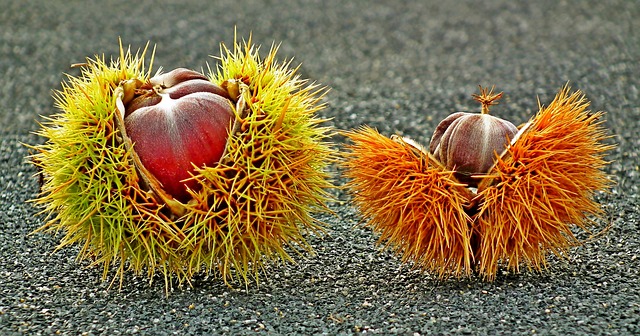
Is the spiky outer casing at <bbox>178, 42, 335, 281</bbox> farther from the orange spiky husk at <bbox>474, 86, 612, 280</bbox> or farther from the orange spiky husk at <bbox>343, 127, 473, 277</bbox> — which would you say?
the orange spiky husk at <bbox>474, 86, 612, 280</bbox>

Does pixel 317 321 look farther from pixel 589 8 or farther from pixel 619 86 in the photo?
pixel 589 8

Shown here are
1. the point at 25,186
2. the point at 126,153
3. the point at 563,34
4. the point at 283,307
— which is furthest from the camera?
the point at 563,34

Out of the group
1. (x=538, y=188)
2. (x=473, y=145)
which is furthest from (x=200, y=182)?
(x=538, y=188)

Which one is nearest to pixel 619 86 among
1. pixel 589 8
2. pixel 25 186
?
pixel 589 8

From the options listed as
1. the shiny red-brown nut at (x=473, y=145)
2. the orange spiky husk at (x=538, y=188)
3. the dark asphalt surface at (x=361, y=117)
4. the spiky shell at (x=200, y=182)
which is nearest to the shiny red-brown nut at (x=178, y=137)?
the spiky shell at (x=200, y=182)

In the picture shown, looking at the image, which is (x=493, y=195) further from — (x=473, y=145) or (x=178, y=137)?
(x=178, y=137)

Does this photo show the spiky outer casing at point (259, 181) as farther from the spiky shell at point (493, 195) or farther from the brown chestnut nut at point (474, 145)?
the brown chestnut nut at point (474, 145)

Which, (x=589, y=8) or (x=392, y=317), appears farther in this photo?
(x=589, y=8)

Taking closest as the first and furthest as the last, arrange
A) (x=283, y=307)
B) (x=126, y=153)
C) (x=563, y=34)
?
(x=126, y=153) → (x=283, y=307) → (x=563, y=34)
